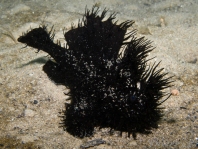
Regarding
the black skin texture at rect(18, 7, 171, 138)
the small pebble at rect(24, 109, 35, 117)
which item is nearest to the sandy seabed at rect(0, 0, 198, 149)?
the small pebble at rect(24, 109, 35, 117)

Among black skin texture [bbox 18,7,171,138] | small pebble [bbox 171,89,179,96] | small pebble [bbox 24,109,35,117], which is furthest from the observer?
small pebble [bbox 171,89,179,96]

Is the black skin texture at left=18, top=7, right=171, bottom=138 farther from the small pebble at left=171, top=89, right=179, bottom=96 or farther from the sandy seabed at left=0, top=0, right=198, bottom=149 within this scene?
the small pebble at left=171, top=89, right=179, bottom=96

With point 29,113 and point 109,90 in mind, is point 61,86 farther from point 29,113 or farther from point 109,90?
point 109,90

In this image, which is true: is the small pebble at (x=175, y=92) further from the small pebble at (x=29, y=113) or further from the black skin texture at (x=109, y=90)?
the small pebble at (x=29, y=113)

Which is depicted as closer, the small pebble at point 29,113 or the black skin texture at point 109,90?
the black skin texture at point 109,90

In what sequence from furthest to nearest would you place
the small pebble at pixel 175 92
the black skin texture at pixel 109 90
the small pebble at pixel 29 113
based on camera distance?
1. the small pebble at pixel 175 92
2. the small pebble at pixel 29 113
3. the black skin texture at pixel 109 90

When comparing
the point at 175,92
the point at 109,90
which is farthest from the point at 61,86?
the point at 175,92

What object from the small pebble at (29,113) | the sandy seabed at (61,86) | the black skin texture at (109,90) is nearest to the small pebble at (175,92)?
the sandy seabed at (61,86)

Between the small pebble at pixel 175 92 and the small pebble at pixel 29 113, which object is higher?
the small pebble at pixel 175 92

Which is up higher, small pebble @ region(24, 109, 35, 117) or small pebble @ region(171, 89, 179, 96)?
small pebble @ region(171, 89, 179, 96)
